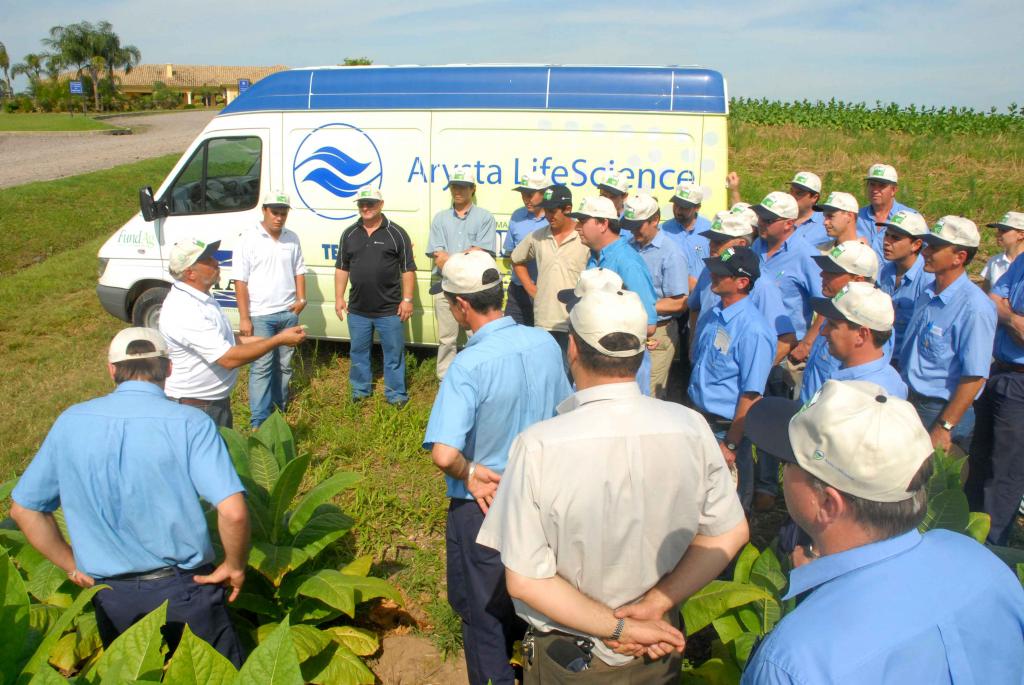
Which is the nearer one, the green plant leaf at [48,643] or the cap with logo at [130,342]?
the green plant leaf at [48,643]

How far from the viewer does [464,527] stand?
3.09 m

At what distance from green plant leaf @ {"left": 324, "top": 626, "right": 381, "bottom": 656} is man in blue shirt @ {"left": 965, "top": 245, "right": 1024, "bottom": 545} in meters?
3.52

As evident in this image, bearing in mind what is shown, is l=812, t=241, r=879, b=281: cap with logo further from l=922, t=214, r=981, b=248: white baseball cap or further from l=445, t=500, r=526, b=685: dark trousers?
l=445, t=500, r=526, b=685: dark trousers

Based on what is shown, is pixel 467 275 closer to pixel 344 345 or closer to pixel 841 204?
pixel 841 204

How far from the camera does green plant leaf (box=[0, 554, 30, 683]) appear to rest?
2502mm

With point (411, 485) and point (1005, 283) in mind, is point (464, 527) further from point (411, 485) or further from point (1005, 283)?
point (1005, 283)

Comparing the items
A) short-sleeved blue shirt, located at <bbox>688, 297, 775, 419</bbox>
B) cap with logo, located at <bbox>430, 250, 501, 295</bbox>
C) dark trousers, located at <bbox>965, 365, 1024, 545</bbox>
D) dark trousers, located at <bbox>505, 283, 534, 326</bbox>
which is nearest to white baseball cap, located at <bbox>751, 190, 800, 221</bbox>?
short-sleeved blue shirt, located at <bbox>688, 297, 775, 419</bbox>

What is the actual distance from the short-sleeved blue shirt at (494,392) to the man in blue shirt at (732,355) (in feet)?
3.95

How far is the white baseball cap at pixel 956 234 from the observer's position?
398cm

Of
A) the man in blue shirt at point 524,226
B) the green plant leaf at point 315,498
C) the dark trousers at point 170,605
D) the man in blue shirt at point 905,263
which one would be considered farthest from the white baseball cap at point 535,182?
the dark trousers at point 170,605

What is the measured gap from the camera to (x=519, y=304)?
257 inches

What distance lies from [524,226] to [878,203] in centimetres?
293

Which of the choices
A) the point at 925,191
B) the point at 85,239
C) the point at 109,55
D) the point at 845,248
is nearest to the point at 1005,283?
the point at 845,248

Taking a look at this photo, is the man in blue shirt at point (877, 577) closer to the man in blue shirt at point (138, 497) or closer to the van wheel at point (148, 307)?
the man in blue shirt at point (138, 497)
